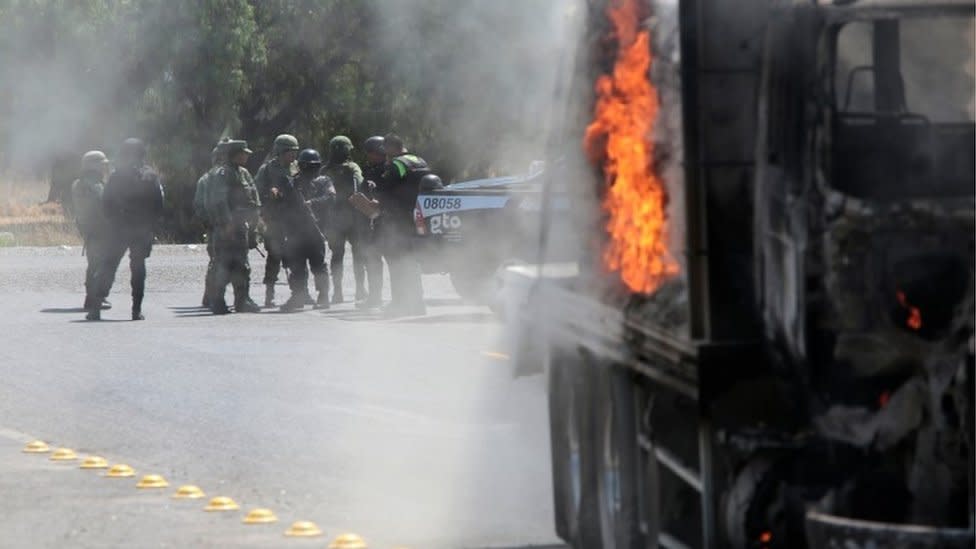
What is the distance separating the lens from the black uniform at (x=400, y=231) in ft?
70.9

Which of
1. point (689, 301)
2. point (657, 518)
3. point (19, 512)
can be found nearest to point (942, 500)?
point (689, 301)

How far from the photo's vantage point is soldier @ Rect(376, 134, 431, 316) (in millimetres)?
21625

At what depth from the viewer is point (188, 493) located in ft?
33.6

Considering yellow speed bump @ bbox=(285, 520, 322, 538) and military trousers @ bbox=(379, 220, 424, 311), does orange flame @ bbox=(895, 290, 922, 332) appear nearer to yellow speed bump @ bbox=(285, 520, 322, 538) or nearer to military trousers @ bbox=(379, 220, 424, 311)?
yellow speed bump @ bbox=(285, 520, 322, 538)

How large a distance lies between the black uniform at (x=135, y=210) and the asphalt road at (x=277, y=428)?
547mm

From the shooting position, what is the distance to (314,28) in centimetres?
3203

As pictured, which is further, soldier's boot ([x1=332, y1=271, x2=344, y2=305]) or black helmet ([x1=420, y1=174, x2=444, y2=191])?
soldier's boot ([x1=332, y1=271, x2=344, y2=305])

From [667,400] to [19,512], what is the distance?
404cm

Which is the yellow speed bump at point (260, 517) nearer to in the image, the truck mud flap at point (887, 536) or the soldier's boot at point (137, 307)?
the truck mud flap at point (887, 536)

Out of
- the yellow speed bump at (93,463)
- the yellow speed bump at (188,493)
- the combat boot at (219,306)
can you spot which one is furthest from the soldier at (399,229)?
the yellow speed bump at (188,493)

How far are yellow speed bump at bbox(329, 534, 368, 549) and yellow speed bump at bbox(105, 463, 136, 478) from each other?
8.14ft

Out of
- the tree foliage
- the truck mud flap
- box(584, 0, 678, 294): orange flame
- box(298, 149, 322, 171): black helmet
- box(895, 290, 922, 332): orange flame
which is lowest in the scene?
the truck mud flap

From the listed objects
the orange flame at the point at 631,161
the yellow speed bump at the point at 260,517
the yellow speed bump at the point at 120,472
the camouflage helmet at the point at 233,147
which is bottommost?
the yellow speed bump at the point at 260,517

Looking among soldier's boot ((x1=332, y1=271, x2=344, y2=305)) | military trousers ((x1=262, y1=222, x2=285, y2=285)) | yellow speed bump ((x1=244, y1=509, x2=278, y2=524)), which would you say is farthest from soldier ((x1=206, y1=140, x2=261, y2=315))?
yellow speed bump ((x1=244, y1=509, x2=278, y2=524))
